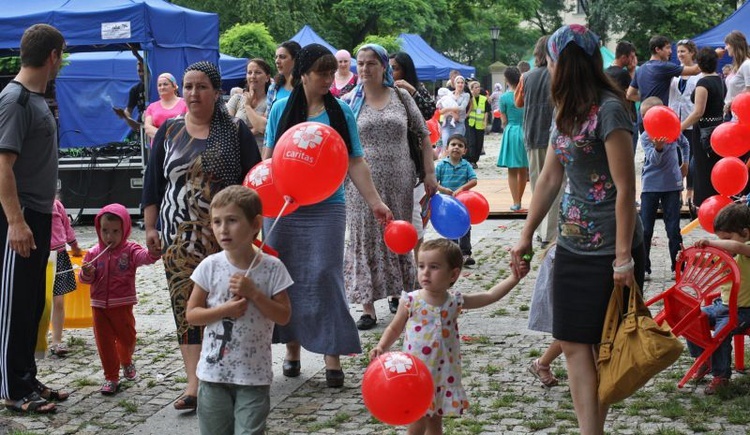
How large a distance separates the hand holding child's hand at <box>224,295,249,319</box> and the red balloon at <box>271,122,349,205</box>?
1.14 metres

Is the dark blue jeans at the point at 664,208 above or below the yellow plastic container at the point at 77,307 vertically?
above

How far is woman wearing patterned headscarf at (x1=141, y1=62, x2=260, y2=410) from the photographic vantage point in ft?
19.0

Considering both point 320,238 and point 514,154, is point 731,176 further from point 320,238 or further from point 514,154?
point 514,154

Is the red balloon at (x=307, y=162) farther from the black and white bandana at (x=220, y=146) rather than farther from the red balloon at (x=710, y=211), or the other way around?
the red balloon at (x=710, y=211)

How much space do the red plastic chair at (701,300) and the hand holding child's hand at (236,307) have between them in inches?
103

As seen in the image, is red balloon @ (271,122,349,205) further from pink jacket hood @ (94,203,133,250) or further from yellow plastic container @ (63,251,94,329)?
yellow plastic container @ (63,251,94,329)

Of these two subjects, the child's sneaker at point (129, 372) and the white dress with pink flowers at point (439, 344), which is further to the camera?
the child's sneaker at point (129, 372)

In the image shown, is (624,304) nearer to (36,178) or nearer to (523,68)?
(36,178)

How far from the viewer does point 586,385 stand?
15.4ft

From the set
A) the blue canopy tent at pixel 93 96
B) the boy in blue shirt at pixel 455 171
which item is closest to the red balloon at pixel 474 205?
the boy in blue shirt at pixel 455 171

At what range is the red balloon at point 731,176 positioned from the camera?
349 inches

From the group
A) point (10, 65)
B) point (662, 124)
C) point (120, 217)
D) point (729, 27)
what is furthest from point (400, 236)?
point (729, 27)

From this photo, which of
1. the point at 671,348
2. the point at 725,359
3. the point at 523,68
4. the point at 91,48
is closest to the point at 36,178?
the point at 671,348

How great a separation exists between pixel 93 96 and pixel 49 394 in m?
21.5
